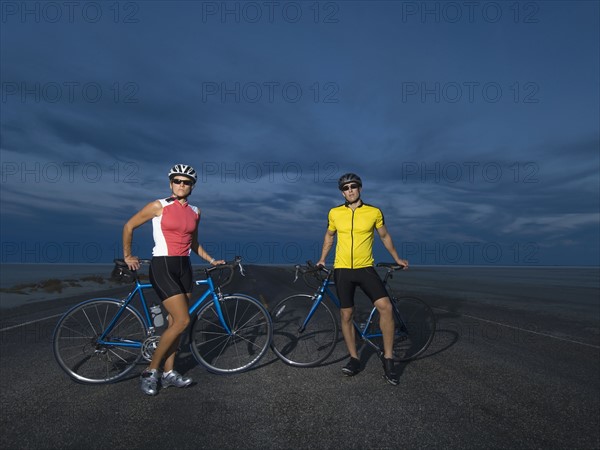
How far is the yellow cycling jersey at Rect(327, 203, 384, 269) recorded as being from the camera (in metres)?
5.30

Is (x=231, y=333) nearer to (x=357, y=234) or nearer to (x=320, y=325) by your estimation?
(x=320, y=325)

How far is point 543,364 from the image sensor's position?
6254mm

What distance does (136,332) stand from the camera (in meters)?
4.85

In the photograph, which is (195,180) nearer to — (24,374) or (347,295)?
(347,295)

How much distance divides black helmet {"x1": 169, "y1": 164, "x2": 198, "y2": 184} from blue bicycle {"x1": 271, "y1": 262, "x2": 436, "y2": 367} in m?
2.06

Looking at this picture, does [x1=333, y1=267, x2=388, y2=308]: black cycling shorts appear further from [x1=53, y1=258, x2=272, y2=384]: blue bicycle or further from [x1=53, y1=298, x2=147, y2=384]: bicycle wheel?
[x1=53, y1=298, x2=147, y2=384]: bicycle wheel

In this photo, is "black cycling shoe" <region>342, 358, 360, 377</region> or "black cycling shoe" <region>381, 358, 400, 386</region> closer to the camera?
"black cycling shoe" <region>381, 358, 400, 386</region>

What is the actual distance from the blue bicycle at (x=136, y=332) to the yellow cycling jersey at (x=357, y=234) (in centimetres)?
137

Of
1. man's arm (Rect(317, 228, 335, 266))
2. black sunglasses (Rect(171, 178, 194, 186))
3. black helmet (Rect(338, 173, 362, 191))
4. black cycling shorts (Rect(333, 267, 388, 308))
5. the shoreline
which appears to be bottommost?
the shoreline

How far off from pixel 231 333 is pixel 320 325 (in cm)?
132

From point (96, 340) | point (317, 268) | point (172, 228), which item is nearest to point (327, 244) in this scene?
point (317, 268)

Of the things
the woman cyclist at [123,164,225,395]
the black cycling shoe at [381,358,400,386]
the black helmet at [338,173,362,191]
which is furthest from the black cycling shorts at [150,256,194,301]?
the black cycling shoe at [381,358,400,386]

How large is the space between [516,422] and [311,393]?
2099 millimetres

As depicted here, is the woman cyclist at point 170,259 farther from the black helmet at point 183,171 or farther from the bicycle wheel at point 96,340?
the bicycle wheel at point 96,340
